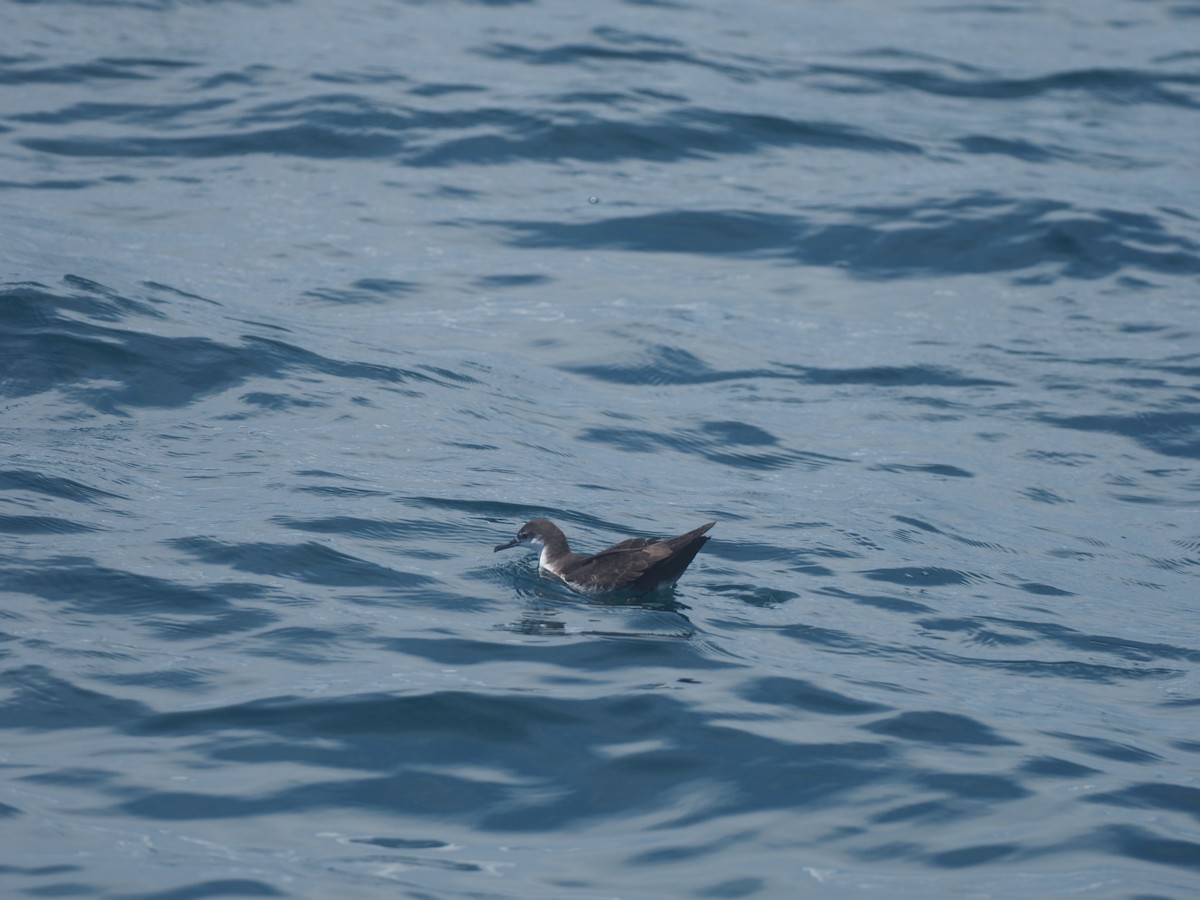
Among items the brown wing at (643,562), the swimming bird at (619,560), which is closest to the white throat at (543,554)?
the swimming bird at (619,560)

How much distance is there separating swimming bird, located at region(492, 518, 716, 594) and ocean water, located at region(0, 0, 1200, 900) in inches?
7.4

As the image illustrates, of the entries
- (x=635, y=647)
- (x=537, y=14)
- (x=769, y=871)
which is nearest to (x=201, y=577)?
(x=635, y=647)

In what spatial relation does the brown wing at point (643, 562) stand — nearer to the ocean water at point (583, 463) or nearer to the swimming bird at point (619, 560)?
the swimming bird at point (619, 560)

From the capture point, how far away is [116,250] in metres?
15.3

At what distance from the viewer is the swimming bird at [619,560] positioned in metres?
8.66

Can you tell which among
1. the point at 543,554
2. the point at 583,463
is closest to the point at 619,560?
the point at 543,554

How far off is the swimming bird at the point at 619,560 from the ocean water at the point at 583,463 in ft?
0.61

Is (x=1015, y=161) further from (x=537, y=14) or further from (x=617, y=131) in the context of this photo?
(x=537, y=14)

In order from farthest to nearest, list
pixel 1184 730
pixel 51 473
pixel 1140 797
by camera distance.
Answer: pixel 51 473, pixel 1184 730, pixel 1140 797

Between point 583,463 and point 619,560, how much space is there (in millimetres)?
2888

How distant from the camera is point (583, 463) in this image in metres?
11.7

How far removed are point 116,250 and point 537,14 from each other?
13786 mm

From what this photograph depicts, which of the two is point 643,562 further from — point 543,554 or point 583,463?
point 583,463

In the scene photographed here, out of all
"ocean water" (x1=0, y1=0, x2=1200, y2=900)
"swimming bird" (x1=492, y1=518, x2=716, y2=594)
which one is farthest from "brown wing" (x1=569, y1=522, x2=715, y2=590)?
"ocean water" (x1=0, y1=0, x2=1200, y2=900)
